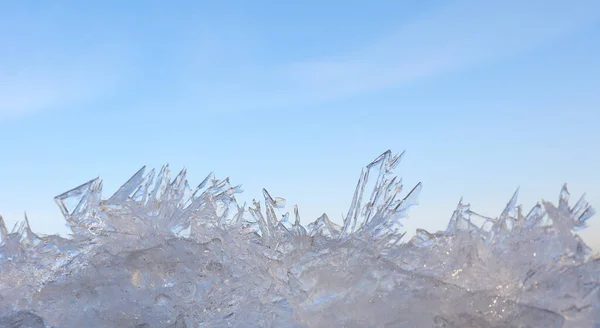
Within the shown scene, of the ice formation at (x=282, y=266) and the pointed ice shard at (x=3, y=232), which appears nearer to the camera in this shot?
the ice formation at (x=282, y=266)

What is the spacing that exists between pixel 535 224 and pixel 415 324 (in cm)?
63

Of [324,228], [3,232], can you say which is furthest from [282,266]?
[3,232]

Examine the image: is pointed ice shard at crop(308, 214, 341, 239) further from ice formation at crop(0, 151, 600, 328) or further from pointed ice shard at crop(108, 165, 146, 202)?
pointed ice shard at crop(108, 165, 146, 202)

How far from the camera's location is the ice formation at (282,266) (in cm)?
237

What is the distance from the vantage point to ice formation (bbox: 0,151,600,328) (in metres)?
2.37

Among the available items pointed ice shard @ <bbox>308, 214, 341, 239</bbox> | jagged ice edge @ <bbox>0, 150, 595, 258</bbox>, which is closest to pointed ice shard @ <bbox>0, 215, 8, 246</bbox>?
jagged ice edge @ <bbox>0, 150, 595, 258</bbox>

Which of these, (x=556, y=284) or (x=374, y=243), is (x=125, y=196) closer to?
(x=374, y=243)

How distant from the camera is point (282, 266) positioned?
106 inches

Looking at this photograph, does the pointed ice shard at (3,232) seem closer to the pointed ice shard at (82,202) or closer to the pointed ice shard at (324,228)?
the pointed ice shard at (82,202)

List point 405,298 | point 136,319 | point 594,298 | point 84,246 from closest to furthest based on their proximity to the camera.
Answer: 1. point 594,298
2. point 405,298
3. point 136,319
4. point 84,246

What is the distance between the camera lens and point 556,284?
2.32m

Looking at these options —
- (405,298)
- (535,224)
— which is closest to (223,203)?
(405,298)

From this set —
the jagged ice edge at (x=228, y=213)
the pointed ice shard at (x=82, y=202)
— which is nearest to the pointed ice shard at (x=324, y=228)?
the jagged ice edge at (x=228, y=213)

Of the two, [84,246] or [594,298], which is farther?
[84,246]
